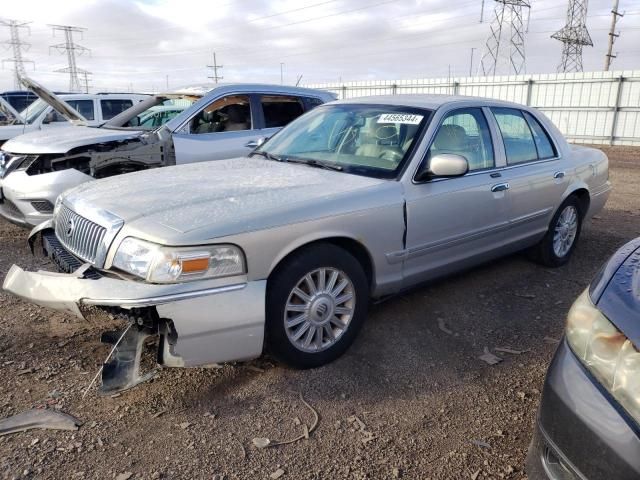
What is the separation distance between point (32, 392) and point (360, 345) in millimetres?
1989

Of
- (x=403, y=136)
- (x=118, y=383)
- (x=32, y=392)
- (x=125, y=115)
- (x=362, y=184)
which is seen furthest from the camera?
(x=125, y=115)

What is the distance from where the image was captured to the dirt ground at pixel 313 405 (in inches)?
95.3

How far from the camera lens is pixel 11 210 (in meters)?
5.51

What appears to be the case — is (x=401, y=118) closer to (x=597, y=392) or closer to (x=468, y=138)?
(x=468, y=138)

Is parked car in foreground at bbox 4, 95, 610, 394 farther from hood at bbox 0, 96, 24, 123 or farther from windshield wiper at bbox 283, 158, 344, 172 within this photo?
hood at bbox 0, 96, 24, 123

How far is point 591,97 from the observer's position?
1822 centimetres

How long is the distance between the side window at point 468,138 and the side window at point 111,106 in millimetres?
8934

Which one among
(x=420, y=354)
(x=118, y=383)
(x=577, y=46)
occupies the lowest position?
(x=420, y=354)

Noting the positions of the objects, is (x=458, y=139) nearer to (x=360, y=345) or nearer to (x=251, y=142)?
(x=360, y=345)

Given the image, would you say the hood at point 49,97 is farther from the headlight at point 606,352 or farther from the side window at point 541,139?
the headlight at point 606,352

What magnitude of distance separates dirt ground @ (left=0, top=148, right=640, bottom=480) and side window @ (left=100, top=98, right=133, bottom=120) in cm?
788

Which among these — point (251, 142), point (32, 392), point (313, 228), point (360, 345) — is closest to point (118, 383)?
point (32, 392)

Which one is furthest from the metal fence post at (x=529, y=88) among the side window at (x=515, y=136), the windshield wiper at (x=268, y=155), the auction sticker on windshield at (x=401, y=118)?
the windshield wiper at (x=268, y=155)

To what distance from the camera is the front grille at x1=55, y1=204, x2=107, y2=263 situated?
2.87 m
